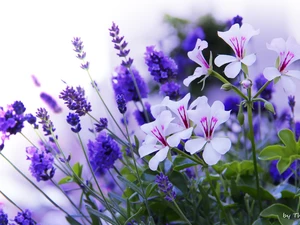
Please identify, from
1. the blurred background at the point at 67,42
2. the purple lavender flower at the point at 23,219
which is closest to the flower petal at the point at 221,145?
the purple lavender flower at the point at 23,219

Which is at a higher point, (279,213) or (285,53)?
(285,53)

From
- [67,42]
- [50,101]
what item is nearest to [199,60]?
[50,101]

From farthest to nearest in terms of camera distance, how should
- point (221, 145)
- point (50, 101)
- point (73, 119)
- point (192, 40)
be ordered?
point (192, 40) → point (50, 101) → point (73, 119) → point (221, 145)

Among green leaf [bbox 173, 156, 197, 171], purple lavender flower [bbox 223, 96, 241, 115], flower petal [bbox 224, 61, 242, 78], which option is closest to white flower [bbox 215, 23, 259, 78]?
flower petal [bbox 224, 61, 242, 78]

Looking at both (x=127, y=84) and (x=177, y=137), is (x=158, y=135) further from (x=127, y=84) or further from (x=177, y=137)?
(x=127, y=84)

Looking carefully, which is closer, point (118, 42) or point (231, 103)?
point (118, 42)

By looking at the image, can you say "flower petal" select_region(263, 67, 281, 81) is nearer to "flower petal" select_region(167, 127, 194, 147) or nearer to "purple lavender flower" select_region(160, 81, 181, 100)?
"flower petal" select_region(167, 127, 194, 147)

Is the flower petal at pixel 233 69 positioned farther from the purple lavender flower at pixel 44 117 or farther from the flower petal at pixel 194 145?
the purple lavender flower at pixel 44 117
